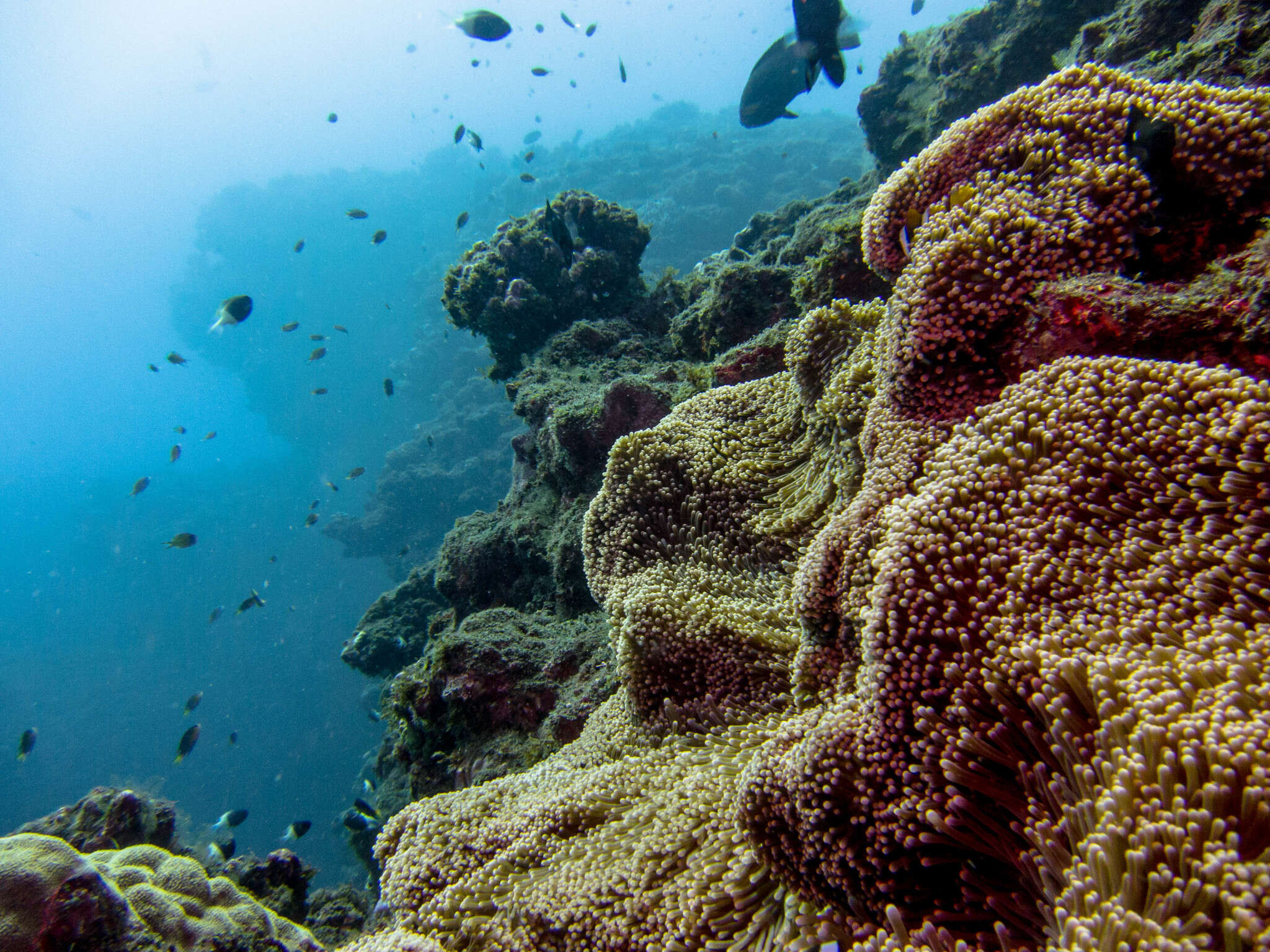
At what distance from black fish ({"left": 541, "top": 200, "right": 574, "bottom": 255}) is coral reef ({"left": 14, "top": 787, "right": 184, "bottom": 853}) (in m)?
7.34

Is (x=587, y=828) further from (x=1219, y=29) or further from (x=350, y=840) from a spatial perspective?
(x=350, y=840)

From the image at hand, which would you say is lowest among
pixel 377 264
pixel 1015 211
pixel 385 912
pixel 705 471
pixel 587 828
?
pixel 385 912

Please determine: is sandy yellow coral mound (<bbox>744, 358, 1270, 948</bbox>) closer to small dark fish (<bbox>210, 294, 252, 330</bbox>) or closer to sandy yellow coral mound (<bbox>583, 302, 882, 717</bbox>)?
sandy yellow coral mound (<bbox>583, 302, 882, 717</bbox>)

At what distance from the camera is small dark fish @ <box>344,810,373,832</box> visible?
7432 mm

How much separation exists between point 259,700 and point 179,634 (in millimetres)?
10629

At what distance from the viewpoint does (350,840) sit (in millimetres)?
8766

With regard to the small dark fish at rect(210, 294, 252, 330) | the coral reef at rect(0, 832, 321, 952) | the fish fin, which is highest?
the small dark fish at rect(210, 294, 252, 330)

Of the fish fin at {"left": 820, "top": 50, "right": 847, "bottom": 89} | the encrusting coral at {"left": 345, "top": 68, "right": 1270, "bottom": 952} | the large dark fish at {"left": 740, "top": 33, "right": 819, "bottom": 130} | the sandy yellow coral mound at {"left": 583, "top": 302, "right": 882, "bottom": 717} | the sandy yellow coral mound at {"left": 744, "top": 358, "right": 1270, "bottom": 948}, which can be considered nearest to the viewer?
the sandy yellow coral mound at {"left": 744, "top": 358, "right": 1270, "bottom": 948}

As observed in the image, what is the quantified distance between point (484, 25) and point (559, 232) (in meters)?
4.17

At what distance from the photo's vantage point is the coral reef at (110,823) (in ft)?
15.8

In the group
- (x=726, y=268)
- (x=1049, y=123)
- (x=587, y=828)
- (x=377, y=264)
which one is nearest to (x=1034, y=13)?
(x=726, y=268)

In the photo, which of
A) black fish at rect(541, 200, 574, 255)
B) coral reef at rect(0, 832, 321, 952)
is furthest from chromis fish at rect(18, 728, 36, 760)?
black fish at rect(541, 200, 574, 255)

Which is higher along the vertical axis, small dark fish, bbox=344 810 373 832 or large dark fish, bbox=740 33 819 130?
large dark fish, bbox=740 33 819 130

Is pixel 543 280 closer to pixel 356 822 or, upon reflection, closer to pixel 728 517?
pixel 728 517
